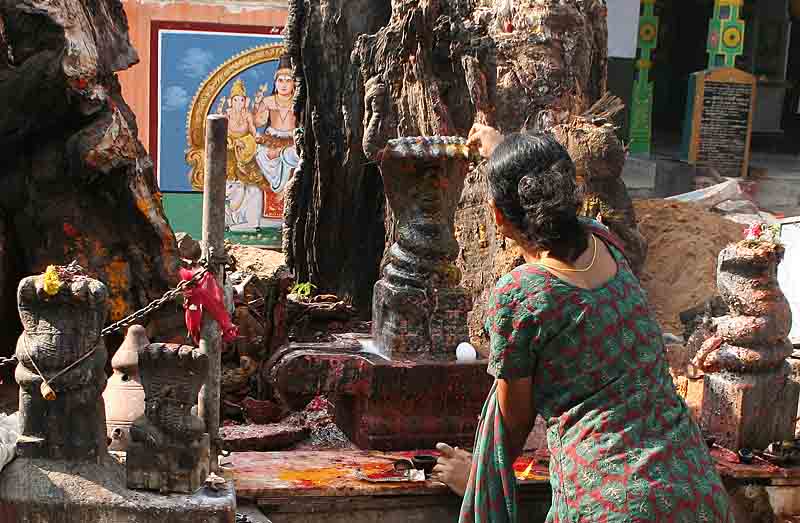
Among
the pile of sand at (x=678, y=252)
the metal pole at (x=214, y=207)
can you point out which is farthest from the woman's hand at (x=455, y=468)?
the pile of sand at (x=678, y=252)

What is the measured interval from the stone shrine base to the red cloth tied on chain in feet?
1.80

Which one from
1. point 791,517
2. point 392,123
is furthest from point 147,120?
point 791,517

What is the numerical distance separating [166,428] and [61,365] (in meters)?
0.35

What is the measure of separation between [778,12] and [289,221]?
1022cm

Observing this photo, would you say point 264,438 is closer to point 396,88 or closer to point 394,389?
point 394,389

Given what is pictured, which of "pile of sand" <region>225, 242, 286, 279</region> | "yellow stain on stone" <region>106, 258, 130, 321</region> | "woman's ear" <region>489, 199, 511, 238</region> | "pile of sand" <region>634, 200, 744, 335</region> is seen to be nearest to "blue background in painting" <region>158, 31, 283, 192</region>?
"pile of sand" <region>225, 242, 286, 279</region>

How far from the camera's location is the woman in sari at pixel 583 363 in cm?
250

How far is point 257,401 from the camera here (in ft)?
18.7

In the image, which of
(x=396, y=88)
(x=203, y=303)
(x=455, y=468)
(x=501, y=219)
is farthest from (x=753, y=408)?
(x=396, y=88)

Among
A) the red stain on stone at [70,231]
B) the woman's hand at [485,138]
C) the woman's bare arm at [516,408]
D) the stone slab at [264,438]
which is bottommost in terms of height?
the stone slab at [264,438]

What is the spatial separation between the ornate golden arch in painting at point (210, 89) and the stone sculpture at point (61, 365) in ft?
29.7

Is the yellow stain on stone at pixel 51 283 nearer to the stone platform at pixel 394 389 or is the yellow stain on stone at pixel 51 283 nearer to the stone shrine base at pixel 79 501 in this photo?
the stone shrine base at pixel 79 501

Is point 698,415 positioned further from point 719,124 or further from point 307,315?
point 719,124

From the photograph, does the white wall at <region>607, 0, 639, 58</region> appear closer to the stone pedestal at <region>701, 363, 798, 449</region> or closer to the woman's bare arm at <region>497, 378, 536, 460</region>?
the stone pedestal at <region>701, 363, 798, 449</region>
